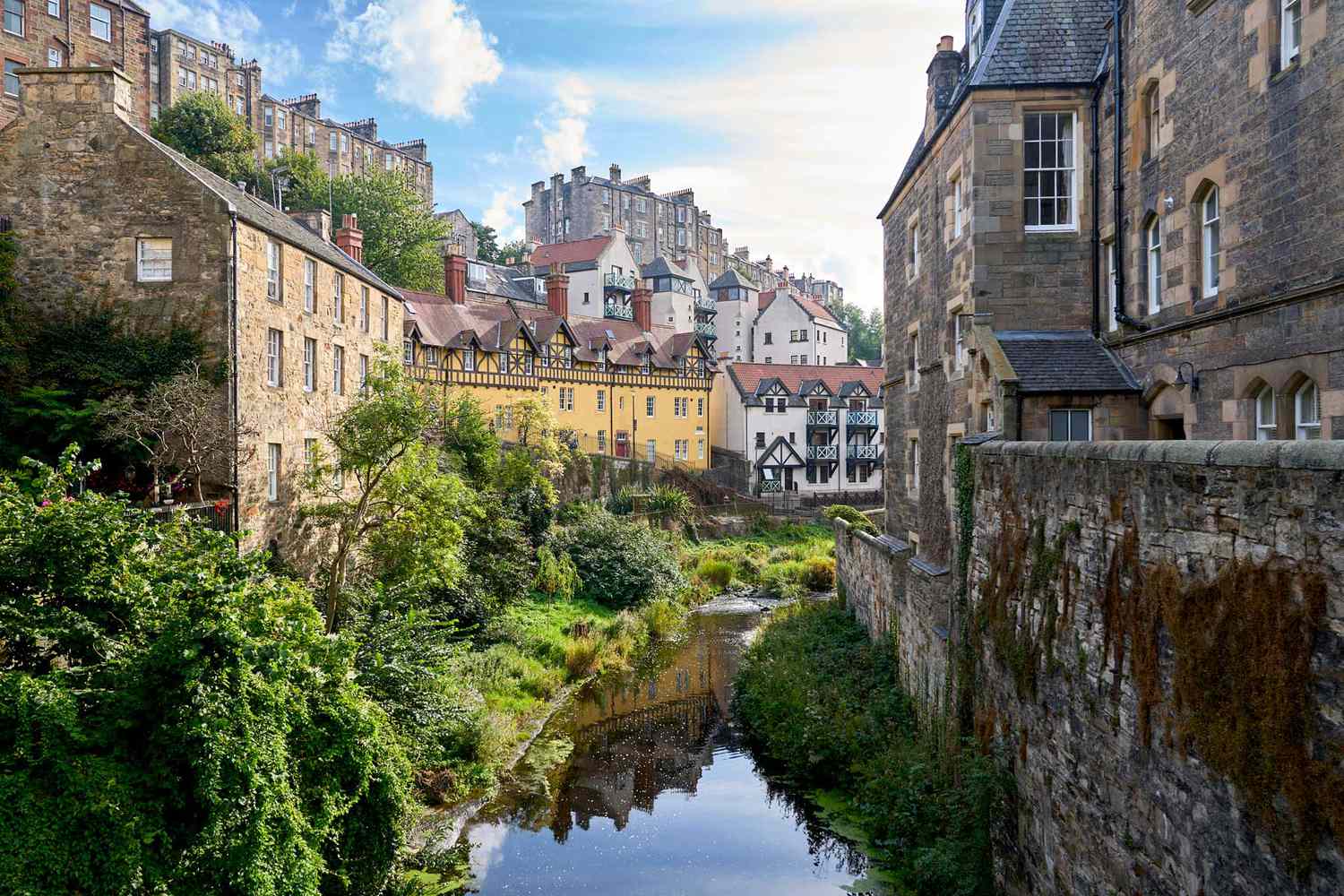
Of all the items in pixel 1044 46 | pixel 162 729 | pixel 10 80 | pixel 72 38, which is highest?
pixel 72 38

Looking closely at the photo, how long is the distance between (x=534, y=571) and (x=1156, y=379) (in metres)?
19.4

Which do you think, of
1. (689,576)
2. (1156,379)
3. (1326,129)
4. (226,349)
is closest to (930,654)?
(1156,379)

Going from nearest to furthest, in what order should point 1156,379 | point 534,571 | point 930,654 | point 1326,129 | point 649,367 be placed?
1. point 1326,129
2. point 1156,379
3. point 930,654
4. point 534,571
5. point 649,367

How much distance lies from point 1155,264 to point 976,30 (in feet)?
21.3

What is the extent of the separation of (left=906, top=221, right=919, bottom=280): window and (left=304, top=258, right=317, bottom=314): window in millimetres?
14740

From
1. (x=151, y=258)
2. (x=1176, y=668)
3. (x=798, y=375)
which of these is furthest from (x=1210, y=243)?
(x=798, y=375)

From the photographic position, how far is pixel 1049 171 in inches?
571

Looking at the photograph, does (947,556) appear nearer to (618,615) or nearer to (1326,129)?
(1326,129)

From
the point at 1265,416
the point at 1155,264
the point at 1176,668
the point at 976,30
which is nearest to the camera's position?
the point at 1176,668

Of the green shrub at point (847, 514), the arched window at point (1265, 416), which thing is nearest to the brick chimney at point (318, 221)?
the green shrub at point (847, 514)

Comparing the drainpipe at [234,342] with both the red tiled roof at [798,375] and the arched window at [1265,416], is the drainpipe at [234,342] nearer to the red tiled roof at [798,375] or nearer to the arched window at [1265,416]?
the arched window at [1265,416]

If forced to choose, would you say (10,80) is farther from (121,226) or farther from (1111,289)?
(1111,289)

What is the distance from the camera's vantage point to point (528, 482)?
97.1 feet

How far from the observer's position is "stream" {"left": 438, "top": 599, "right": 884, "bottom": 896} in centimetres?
1342
